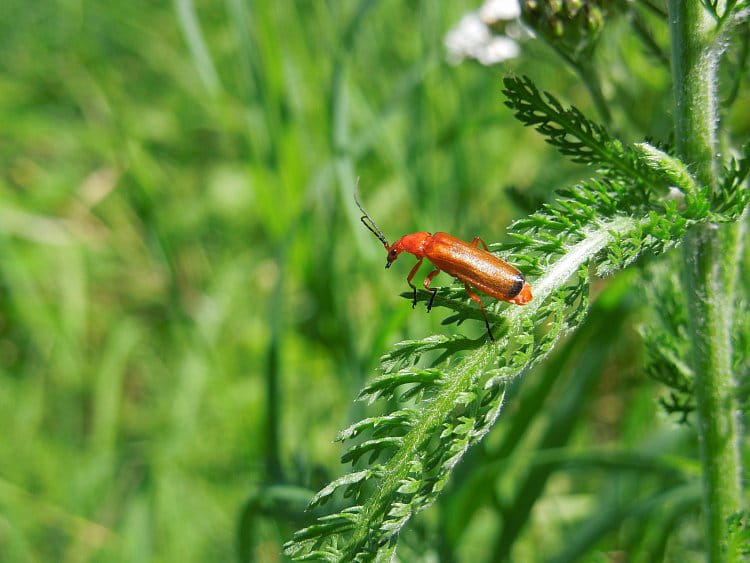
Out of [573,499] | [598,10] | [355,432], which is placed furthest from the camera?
[573,499]

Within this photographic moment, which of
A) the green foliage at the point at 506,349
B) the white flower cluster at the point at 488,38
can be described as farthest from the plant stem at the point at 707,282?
Result: the white flower cluster at the point at 488,38

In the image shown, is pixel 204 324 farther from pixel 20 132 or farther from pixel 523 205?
pixel 523 205

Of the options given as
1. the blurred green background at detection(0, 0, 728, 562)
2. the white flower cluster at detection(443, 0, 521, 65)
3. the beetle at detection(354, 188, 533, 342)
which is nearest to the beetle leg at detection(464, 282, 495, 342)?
the beetle at detection(354, 188, 533, 342)

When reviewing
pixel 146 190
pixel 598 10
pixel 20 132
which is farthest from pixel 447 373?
pixel 20 132

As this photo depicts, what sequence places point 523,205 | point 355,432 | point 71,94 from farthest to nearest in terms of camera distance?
point 71,94
point 523,205
point 355,432

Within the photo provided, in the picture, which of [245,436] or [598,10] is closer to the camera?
[598,10]

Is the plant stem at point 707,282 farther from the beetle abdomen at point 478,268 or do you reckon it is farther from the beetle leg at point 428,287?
the beetle leg at point 428,287
